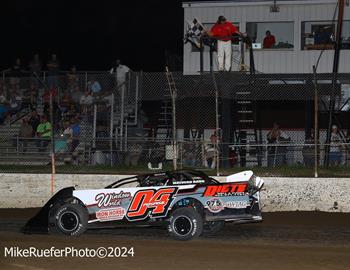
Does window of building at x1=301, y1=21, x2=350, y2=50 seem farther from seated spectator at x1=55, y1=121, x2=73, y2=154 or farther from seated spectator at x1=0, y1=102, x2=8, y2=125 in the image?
seated spectator at x1=0, y1=102, x2=8, y2=125

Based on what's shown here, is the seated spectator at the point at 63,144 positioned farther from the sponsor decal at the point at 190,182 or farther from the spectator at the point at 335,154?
the spectator at the point at 335,154

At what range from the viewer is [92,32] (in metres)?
37.4

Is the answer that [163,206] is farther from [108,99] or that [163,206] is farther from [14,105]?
[14,105]

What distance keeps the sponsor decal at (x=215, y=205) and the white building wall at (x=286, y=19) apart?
10624 mm

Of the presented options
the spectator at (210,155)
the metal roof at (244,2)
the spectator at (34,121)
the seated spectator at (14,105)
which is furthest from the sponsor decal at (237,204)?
the metal roof at (244,2)

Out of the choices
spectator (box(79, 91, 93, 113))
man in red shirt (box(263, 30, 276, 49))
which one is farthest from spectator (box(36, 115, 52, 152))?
man in red shirt (box(263, 30, 276, 49))

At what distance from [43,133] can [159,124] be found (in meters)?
4.11

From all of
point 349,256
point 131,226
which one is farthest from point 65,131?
point 349,256

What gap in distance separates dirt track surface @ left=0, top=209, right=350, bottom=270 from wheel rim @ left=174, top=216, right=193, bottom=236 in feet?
0.84

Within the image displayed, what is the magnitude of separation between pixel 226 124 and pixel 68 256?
330 inches

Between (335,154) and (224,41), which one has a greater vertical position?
(224,41)

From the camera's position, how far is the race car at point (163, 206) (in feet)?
38.7

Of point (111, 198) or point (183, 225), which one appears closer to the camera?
point (183, 225)

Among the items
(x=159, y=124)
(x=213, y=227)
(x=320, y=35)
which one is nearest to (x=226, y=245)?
(x=213, y=227)
